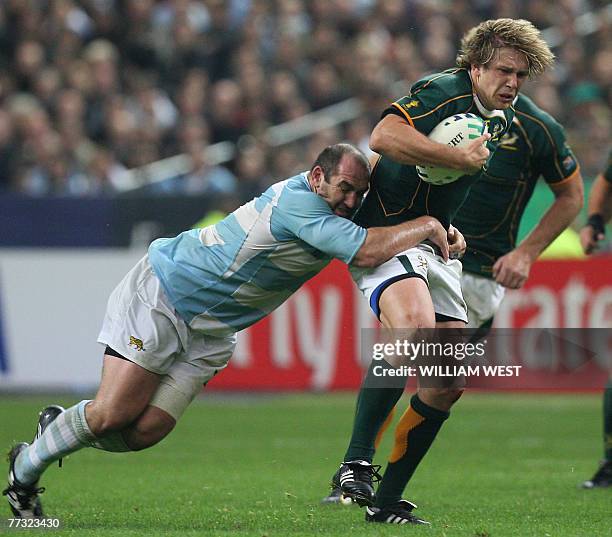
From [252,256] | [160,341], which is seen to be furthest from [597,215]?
[160,341]

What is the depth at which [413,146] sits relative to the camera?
586 centimetres

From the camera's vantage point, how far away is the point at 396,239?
5.94m

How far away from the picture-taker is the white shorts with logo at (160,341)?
623 cm

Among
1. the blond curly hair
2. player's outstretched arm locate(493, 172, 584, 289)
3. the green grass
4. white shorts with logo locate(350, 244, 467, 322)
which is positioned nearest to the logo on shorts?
the green grass

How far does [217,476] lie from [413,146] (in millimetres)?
3395

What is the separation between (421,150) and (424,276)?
588 mm

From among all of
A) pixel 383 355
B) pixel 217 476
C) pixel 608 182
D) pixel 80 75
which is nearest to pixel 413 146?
pixel 383 355

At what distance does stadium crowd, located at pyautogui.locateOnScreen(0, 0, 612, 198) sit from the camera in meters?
15.0

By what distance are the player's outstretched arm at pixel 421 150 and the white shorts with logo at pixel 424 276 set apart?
46cm

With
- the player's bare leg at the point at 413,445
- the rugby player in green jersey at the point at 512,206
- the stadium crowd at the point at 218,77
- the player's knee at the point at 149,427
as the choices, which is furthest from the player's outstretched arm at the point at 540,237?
the stadium crowd at the point at 218,77

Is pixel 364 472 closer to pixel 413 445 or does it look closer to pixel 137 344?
pixel 413 445

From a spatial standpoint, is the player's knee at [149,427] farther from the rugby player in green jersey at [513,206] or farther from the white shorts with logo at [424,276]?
the rugby player in green jersey at [513,206]

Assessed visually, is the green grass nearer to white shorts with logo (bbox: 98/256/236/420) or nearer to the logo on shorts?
white shorts with logo (bbox: 98/256/236/420)

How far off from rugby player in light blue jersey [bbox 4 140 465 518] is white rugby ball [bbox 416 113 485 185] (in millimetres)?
207
